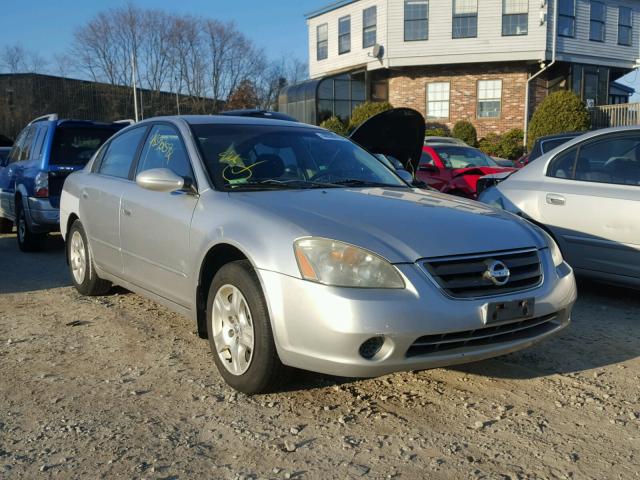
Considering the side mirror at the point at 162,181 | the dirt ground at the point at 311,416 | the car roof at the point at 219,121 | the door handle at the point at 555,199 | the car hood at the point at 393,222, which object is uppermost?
the car roof at the point at 219,121

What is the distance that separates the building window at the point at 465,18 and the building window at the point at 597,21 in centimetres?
524

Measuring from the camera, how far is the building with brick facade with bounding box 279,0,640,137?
25266 mm

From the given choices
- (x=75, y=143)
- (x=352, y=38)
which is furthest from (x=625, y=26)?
(x=75, y=143)

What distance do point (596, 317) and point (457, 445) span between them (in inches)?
107

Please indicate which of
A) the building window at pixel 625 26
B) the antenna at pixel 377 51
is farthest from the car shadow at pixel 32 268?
the building window at pixel 625 26

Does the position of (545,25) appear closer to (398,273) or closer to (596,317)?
(596,317)

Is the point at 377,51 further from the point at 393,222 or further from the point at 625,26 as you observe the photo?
the point at 393,222

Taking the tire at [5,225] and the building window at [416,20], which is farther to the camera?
the building window at [416,20]

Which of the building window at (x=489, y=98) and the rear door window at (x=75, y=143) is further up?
the building window at (x=489, y=98)

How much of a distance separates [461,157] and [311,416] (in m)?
9.79

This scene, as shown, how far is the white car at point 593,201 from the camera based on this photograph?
205 inches

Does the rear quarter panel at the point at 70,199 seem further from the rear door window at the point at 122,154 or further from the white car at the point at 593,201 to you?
the white car at the point at 593,201

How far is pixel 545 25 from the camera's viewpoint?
24875 millimetres

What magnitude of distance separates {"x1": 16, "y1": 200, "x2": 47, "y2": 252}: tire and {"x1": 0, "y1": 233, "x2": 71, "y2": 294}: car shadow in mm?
84
